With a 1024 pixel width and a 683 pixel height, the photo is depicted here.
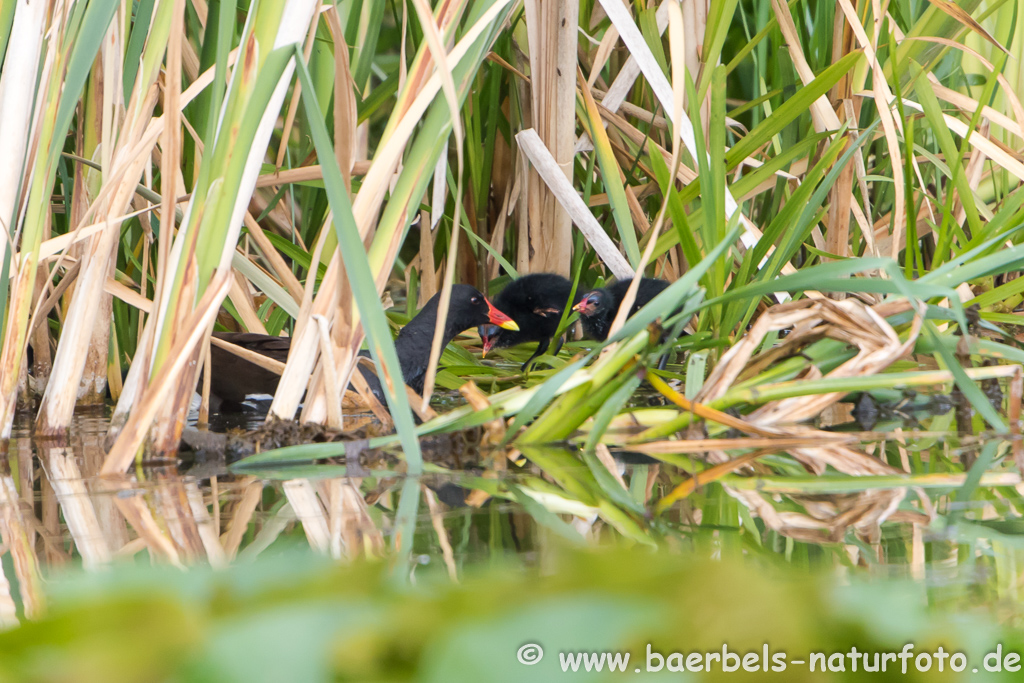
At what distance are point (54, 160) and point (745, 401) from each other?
116 centimetres

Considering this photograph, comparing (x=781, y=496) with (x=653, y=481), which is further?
(x=653, y=481)

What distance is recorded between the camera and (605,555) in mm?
434

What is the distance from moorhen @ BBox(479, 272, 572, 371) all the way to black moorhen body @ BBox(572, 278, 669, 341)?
67 mm

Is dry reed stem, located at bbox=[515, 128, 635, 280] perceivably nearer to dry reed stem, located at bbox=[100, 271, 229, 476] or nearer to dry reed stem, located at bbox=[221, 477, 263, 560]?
dry reed stem, located at bbox=[100, 271, 229, 476]

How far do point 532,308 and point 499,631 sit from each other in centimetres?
239

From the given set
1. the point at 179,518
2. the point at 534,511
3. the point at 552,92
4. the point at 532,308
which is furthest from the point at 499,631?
the point at 532,308

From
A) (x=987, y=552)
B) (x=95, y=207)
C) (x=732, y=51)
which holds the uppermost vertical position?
A: (x=732, y=51)

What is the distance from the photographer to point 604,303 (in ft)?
8.66

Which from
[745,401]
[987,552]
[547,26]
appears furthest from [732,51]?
[987,552]

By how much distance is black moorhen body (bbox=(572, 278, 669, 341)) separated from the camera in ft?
8.54

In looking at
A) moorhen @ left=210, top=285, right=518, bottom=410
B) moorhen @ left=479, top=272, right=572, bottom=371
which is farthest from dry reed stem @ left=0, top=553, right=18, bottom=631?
moorhen @ left=479, top=272, right=572, bottom=371

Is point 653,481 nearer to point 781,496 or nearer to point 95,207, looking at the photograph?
point 781,496

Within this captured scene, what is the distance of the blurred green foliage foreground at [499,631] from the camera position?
0.38m

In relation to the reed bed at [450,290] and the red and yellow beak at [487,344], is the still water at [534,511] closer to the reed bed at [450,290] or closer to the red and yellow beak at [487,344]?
the reed bed at [450,290]
